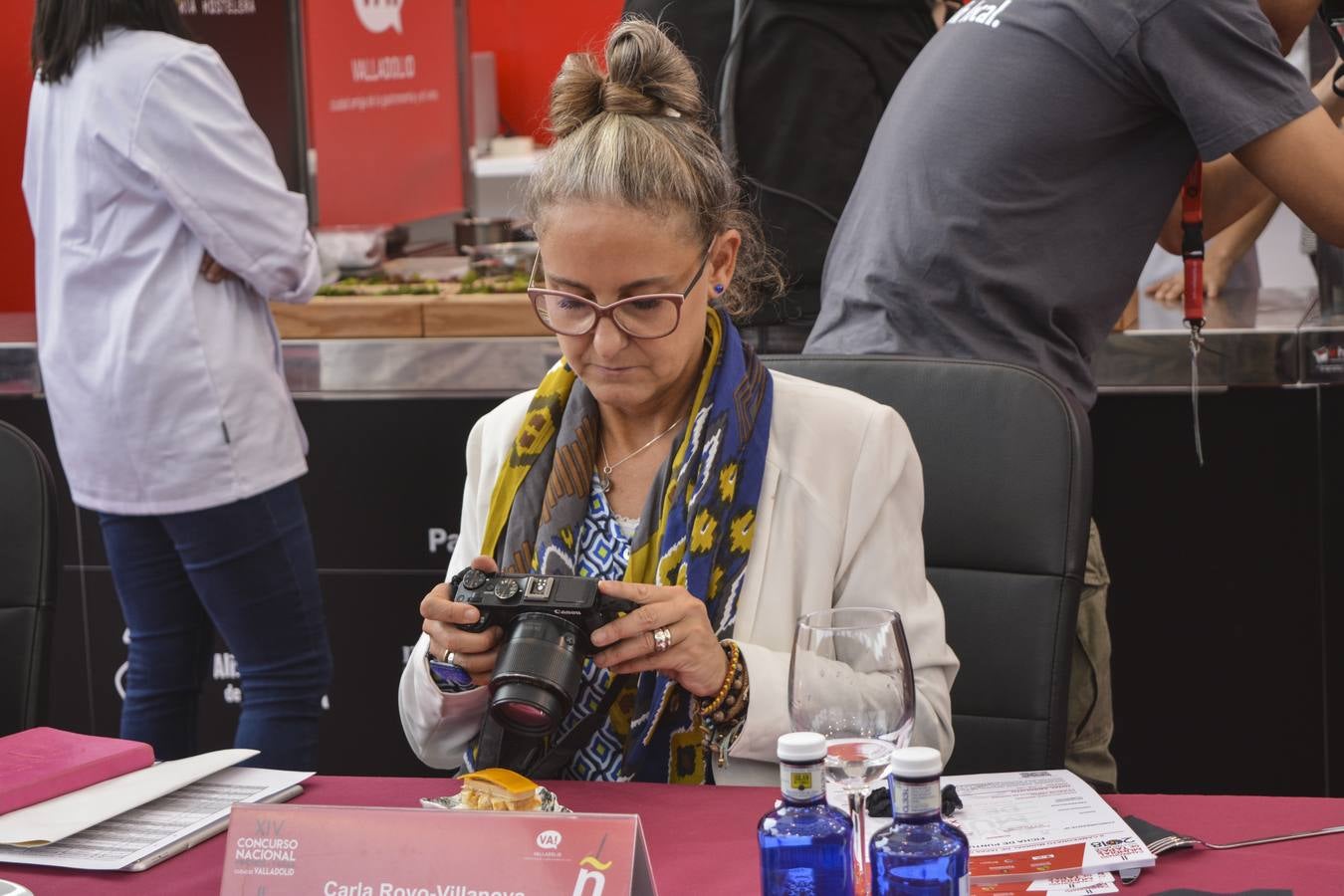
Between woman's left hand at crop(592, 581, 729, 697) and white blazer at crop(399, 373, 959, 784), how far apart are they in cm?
16

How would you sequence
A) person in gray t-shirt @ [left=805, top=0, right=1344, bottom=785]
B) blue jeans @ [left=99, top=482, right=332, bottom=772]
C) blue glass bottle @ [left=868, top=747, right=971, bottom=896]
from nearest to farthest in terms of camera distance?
1. blue glass bottle @ [left=868, top=747, right=971, bottom=896]
2. person in gray t-shirt @ [left=805, top=0, right=1344, bottom=785]
3. blue jeans @ [left=99, top=482, right=332, bottom=772]

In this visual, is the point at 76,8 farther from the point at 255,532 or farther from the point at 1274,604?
the point at 1274,604

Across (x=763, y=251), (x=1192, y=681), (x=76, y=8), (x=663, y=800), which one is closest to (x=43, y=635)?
(x=663, y=800)

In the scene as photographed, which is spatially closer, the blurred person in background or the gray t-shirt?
the gray t-shirt

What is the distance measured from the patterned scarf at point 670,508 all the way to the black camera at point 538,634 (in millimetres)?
255

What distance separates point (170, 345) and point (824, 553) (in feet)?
4.46

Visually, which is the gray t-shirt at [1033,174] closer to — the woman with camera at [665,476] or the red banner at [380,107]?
the woman with camera at [665,476]

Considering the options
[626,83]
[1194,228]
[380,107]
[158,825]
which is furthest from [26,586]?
[380,107]

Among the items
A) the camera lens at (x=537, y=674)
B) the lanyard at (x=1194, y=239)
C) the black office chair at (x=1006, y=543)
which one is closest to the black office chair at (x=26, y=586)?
the camera lens at (x=537, y=674)

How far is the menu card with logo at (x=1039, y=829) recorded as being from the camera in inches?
42.8

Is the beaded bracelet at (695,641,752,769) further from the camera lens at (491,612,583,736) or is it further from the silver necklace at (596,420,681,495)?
the silver necklace at (596,420,681,495)

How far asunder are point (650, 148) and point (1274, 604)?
1.68m

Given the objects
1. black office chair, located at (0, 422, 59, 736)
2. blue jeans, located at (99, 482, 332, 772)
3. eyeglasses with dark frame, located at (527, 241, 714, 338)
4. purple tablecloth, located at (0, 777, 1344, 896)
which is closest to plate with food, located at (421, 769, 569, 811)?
purple tablecloth, located at (0, 777, 1344, 896)

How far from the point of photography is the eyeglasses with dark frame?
60.1 inches
